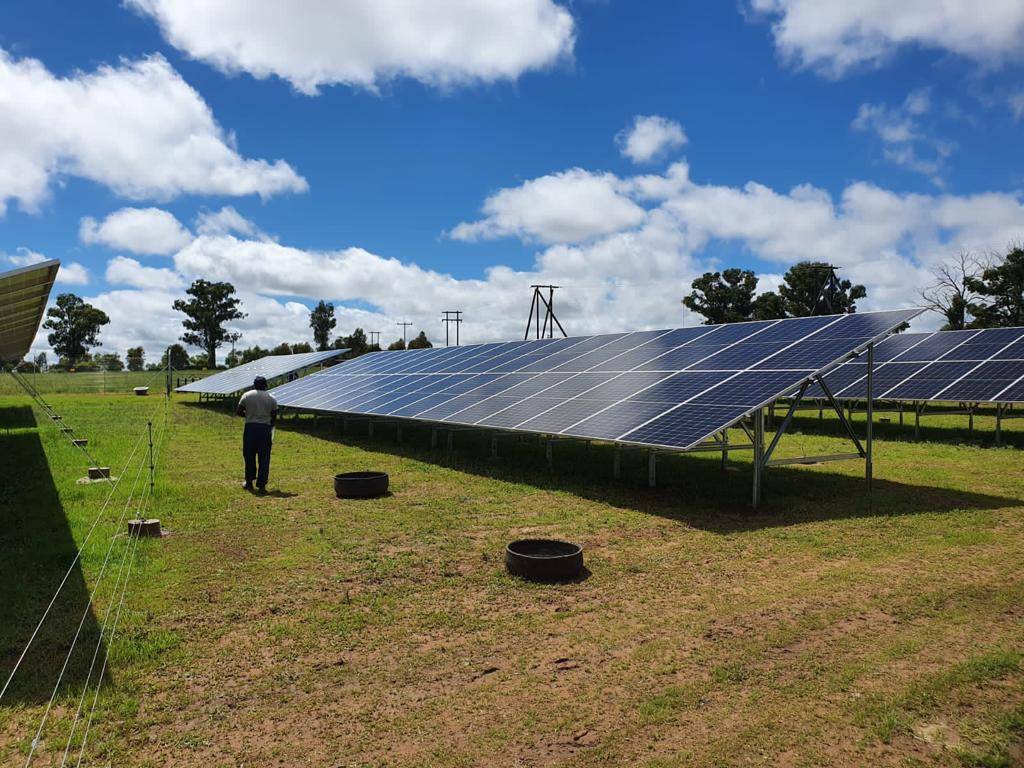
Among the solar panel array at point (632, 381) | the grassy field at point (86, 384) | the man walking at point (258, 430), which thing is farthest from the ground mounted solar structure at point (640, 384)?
the grassy field at point (86, 384)

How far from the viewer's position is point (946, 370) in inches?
960

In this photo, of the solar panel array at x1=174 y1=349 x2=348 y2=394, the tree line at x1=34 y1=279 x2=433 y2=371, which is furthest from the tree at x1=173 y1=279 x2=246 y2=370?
the solar panel array at x1=174 y1=349 x2=348 y2=394

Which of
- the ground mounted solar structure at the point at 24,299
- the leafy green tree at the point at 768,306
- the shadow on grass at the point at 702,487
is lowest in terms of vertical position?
the shadow on grass at the point at 702,487

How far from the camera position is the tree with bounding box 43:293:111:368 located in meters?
106

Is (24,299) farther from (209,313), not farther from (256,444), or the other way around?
(209,313)

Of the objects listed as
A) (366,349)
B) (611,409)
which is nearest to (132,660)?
(611,409)

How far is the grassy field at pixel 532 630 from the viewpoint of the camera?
4.63 metres

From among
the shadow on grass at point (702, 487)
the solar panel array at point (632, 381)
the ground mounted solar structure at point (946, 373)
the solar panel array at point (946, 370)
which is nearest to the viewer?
the shadow on grass at point (702, 487)

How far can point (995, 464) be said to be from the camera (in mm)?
16641

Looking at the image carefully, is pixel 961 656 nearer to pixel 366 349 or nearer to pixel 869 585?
pixel 869 585

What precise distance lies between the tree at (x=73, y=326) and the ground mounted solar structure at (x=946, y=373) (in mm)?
114991

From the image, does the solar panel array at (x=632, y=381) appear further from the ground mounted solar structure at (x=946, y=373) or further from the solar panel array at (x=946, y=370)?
the solar panel array at (x=946, y=370)

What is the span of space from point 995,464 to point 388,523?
15416mm

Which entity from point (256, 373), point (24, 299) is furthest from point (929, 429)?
point (256, 373)
